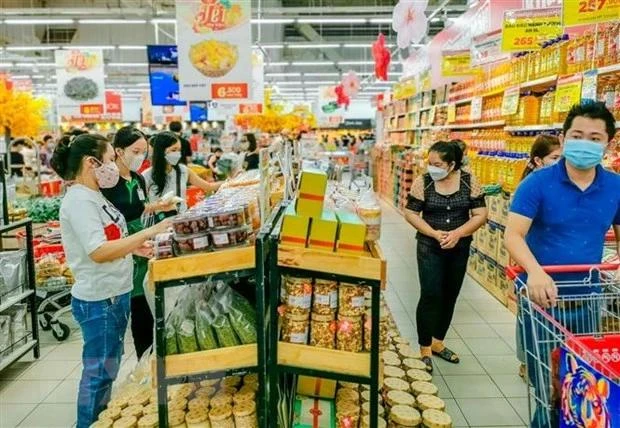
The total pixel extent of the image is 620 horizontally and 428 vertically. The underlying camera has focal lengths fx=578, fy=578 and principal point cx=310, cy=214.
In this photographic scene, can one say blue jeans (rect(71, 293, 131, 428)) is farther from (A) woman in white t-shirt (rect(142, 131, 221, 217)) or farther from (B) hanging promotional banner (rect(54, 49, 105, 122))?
(B) hanging promotional banner (rect(54, 49, 105, 122))

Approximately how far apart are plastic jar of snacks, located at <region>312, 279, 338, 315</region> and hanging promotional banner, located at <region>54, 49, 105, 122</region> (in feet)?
46.4

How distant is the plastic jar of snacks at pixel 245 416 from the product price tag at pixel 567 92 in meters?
3.48

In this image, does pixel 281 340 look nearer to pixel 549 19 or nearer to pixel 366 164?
pixel 549 19

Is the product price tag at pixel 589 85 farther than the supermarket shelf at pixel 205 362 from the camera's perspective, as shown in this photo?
Yes

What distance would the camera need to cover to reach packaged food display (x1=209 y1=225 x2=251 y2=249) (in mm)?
2436

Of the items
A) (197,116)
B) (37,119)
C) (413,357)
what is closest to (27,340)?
(413,357)

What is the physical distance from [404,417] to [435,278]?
1.39 m

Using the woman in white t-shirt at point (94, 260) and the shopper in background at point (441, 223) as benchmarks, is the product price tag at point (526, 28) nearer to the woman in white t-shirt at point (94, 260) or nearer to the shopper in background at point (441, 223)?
the shopper in background at point (441, 223)

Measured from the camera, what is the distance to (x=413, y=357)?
372 centimetres

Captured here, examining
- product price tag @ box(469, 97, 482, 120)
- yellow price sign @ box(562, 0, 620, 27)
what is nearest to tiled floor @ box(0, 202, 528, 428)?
yellow price sign @ box(562, 0, 620, 27)

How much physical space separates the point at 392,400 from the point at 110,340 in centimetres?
150

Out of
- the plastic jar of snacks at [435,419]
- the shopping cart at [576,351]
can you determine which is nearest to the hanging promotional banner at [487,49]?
the shopping cart at [576,351]

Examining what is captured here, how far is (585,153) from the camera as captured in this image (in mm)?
2422

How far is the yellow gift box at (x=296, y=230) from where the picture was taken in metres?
2.43
